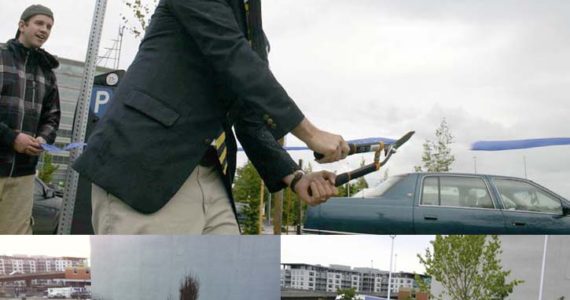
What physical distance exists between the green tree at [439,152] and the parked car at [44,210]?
0.95 metres

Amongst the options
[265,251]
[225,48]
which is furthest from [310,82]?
[225,48]

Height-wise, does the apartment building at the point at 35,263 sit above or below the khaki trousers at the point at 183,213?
below

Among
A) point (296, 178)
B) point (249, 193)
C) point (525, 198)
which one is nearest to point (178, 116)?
point (296, 178)

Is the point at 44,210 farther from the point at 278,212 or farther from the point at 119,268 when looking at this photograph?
the point at 278,212

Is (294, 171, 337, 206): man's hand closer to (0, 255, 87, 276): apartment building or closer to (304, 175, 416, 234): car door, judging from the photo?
(304, 175, 416, 234): car door

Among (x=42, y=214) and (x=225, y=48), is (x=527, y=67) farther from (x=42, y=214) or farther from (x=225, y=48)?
(x=42, y=214)

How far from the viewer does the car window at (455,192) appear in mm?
1854

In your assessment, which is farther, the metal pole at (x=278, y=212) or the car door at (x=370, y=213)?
the car door at (x=370, y=213)

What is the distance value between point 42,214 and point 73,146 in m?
0.17

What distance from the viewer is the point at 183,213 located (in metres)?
1.20

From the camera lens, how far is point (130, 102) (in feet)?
3.55

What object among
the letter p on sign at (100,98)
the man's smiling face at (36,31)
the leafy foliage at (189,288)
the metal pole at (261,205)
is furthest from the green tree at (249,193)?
the man's smiling face at (36,31)

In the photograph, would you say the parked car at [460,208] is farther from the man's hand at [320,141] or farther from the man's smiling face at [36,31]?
the man's smiling face at [36,31]

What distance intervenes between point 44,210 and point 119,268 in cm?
36
